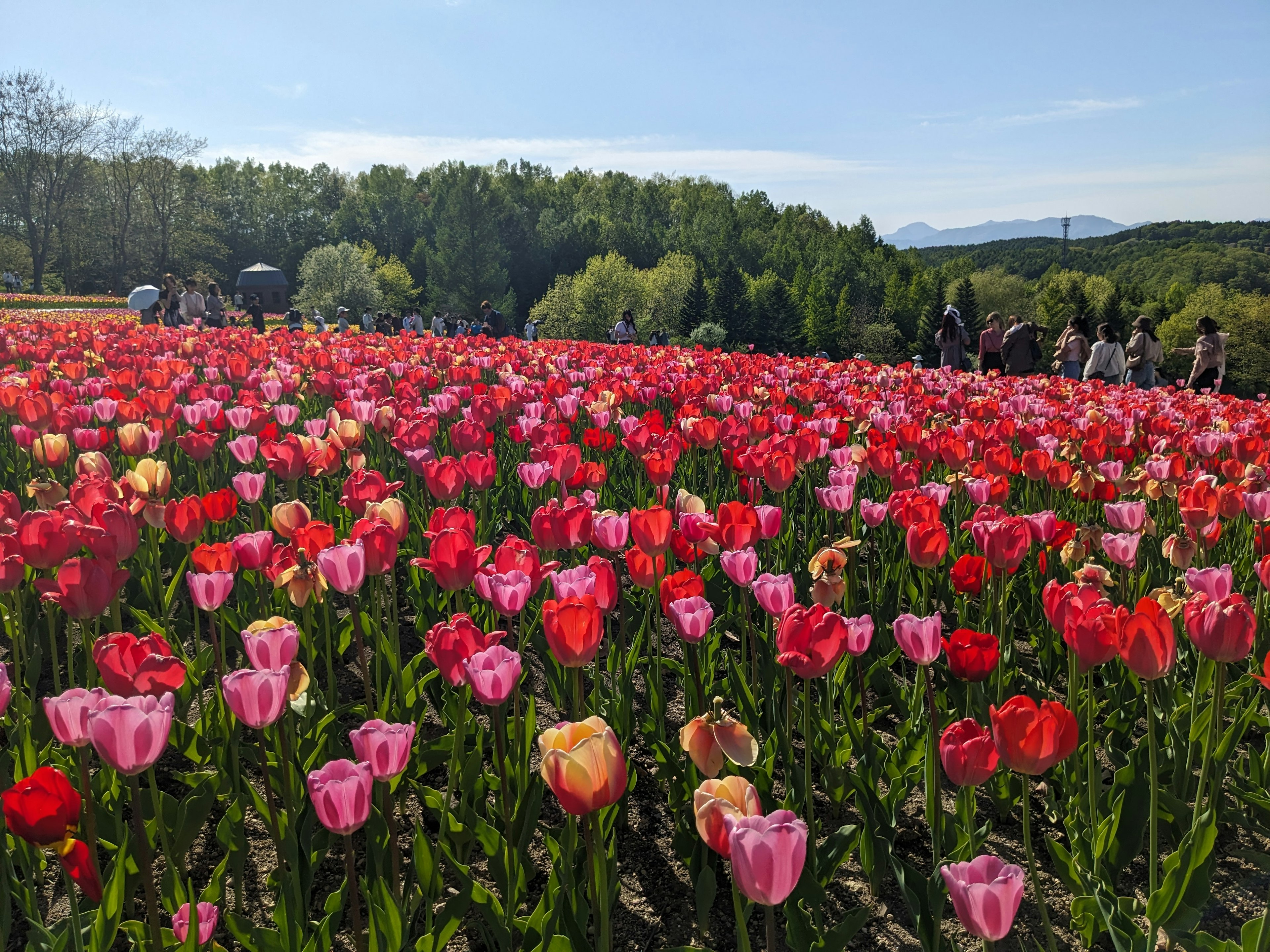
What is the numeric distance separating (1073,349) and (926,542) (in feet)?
46.3

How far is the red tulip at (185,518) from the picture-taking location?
3328 mm

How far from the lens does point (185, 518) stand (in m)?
3.34

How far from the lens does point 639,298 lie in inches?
2060

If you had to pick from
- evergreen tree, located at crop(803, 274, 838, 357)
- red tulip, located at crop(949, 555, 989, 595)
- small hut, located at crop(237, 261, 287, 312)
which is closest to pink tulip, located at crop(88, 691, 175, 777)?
red tulip, located at crop(949, 555, 989, 595)

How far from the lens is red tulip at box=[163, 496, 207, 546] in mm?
3328

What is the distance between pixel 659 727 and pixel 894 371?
29.7 feet

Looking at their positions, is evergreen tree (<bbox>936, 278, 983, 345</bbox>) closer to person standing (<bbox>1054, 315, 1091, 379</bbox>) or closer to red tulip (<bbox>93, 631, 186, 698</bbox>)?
person standing (<bbox>1054, 315, 1091, 379</bbox>)

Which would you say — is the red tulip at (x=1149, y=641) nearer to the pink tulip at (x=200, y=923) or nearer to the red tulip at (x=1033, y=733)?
the red tulip at (x=1033, y=733)

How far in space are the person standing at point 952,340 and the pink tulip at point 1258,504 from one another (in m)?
12.6

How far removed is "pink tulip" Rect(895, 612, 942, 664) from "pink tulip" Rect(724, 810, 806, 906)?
114 centimetres

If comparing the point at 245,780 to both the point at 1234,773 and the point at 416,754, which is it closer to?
the point at 416,754

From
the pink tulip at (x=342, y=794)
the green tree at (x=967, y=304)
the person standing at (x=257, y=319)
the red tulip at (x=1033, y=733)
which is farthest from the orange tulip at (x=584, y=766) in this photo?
the green tree at (x=967, y=304)

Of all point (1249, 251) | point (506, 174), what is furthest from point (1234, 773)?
point (1249, 251)

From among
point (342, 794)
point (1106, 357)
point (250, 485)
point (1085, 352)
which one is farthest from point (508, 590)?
point (1085, 352)
